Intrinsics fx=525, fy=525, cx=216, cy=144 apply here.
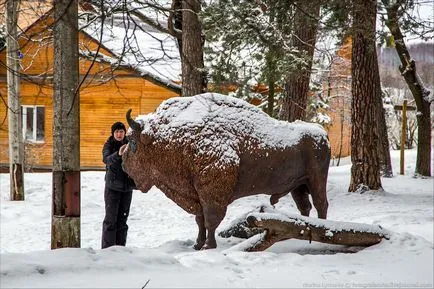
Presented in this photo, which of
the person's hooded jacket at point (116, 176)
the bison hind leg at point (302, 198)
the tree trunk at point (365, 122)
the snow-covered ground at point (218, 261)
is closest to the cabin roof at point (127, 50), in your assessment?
the person's hooded jacket at point (116, 176)

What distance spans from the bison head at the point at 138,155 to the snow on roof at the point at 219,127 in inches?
→ 3.6

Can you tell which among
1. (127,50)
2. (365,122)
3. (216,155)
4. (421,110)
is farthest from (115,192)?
(421,110)

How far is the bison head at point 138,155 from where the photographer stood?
573cm

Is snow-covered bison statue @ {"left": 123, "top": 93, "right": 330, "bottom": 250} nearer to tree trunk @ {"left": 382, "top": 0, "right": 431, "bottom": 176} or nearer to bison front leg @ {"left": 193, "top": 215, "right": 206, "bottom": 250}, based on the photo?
bison front leg @ {"left": 193, "top": 215, "right": 206, "bottom": 250}

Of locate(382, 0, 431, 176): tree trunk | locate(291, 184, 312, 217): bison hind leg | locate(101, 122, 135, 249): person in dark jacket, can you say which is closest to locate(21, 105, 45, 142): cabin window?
locate(382, 0, 431, 176): tree trunk

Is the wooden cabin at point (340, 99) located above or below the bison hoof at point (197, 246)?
above

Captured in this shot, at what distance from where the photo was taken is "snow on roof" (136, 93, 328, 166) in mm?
5594

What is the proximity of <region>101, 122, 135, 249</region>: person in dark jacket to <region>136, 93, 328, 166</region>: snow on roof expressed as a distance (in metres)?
0.85

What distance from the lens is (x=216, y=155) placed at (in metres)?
5.52

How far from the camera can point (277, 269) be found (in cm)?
446

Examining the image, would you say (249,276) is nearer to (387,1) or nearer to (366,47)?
(387,1)

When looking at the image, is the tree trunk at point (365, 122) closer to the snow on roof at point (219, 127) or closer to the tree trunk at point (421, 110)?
the tree trunk at point (421, 110)

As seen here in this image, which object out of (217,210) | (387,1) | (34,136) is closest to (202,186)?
(217,210)

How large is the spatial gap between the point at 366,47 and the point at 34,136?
47.4 feet
